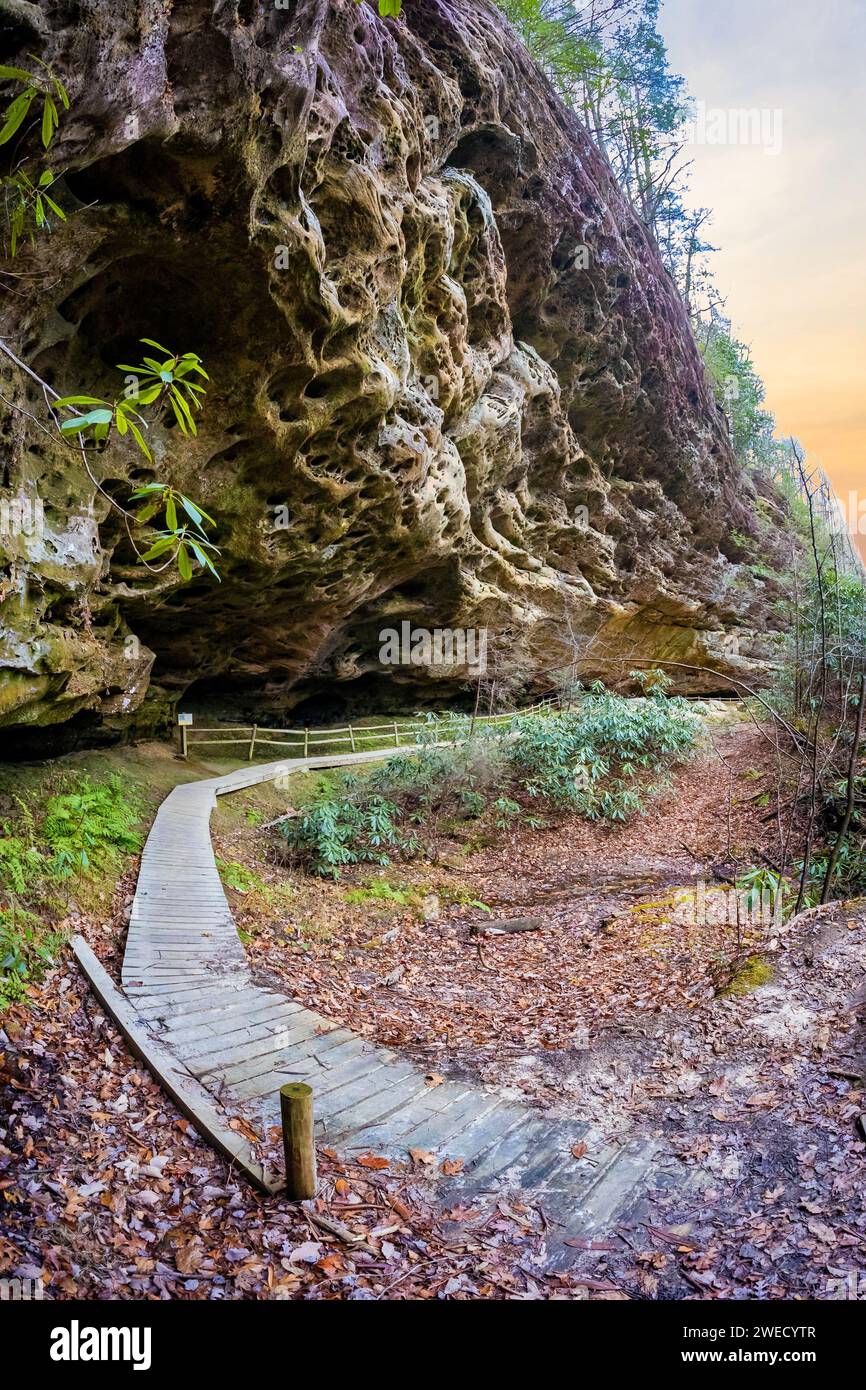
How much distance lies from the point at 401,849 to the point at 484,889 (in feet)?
5.51

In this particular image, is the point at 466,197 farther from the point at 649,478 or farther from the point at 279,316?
the point at 649,478

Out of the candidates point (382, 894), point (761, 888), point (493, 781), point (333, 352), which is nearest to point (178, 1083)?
point (382, 894)

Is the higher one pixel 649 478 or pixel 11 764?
pixel 649 478

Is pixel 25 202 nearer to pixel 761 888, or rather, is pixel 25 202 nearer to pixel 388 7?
pixel 388 7

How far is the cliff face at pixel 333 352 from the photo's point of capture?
20.9 feet

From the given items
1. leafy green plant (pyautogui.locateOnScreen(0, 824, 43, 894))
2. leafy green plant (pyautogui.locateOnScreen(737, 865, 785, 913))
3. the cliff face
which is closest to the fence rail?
the cliff face

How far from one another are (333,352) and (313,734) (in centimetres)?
1046

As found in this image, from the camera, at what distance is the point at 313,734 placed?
1789 centimetres

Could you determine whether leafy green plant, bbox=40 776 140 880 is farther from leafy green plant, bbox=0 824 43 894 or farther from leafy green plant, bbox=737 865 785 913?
leafy green plant, bbox=737 865 785 913

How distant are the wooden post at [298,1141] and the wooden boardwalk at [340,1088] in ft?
1.85

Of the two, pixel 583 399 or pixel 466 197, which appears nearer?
pixel 466 197

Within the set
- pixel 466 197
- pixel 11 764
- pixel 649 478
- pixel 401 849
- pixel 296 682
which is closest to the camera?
pixel 11 764

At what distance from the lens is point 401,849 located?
11656 millimetres
